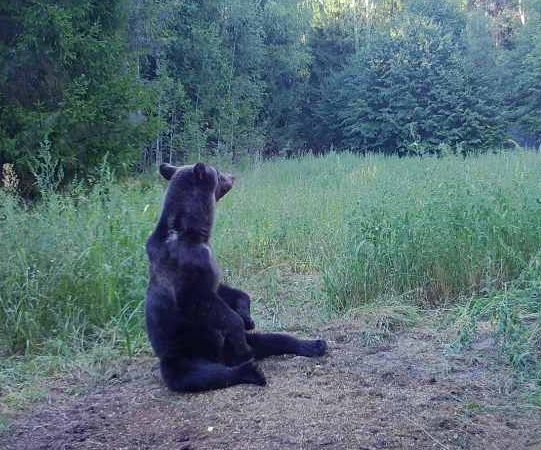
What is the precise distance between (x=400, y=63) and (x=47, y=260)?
29.0 meters

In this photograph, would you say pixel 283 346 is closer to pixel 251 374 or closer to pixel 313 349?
pixel 313 349

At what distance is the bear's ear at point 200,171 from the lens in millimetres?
4883

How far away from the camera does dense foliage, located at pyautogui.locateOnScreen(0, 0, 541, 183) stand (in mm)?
14477

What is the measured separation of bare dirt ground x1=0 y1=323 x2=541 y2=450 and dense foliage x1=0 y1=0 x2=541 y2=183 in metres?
9.76

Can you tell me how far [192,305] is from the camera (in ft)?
15.2

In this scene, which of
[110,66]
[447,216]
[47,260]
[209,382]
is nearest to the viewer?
[209,382]

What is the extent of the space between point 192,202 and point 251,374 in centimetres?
121

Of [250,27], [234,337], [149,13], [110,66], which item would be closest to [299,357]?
[234,337]

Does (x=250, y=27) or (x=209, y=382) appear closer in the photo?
(x=209, y=382)

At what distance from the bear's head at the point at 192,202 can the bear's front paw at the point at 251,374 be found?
0.89 meters

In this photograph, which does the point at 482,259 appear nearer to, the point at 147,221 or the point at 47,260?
the point at 147,221

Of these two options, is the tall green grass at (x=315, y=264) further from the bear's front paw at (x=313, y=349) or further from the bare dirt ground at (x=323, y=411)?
the bear's front paw at (x=313, y=349)

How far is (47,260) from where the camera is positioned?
22.0ft

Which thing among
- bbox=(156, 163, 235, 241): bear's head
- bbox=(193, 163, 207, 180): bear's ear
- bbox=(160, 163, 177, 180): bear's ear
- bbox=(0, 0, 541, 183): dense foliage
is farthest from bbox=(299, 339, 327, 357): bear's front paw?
bbox=(0, 0, 541, 183): dense foliage
